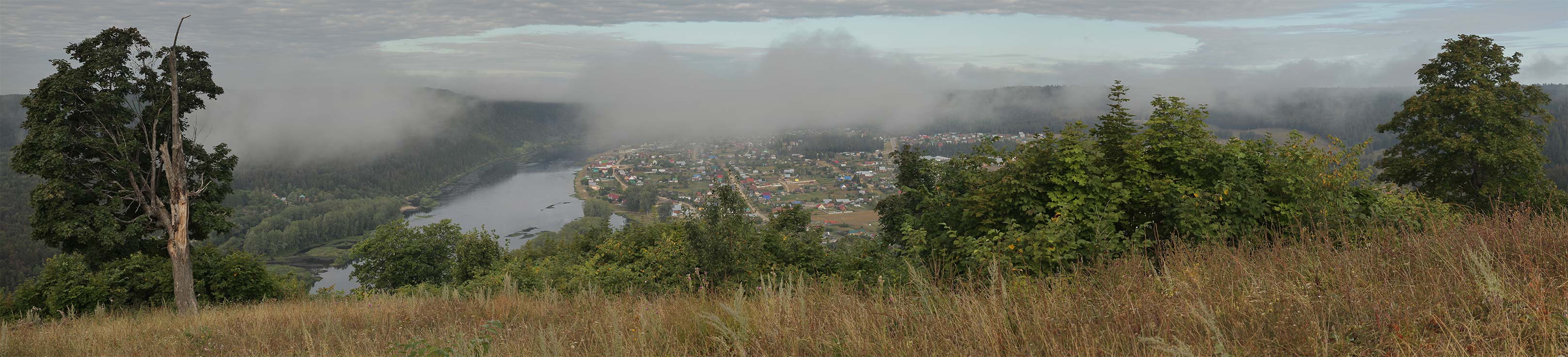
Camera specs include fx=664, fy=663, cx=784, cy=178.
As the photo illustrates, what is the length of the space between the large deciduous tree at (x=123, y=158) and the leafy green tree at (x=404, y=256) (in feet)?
42.2

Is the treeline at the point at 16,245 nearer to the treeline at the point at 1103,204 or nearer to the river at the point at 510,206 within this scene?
the river at the point at 510,206

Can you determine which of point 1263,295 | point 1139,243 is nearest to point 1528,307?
point 1263,295

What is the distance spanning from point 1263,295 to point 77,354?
27.6 feet

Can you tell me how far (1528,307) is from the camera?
7.98ft

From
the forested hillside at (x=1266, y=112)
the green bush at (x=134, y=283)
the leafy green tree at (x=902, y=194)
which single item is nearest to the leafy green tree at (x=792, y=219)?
the leafy green tree at (x=902, y=194)

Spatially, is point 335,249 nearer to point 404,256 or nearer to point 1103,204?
point 404,256

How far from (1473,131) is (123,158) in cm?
3514

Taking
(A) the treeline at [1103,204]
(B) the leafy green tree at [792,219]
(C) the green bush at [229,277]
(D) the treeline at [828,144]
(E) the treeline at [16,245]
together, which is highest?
(A) the treeline at [1103,204]

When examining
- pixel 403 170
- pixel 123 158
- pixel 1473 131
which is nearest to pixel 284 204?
pixel 403 170

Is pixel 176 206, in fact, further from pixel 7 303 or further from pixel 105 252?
pixel 7 303

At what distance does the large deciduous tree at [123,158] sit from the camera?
595 inches

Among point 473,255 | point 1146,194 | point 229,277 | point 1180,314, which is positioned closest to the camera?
point 1180,314

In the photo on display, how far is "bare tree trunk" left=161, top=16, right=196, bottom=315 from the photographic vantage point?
16188 millimetres

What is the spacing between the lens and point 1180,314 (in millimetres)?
2664
